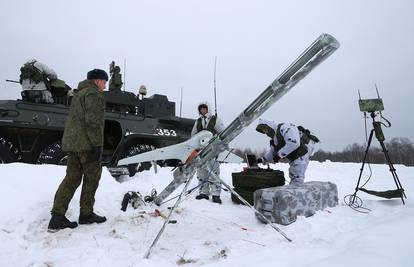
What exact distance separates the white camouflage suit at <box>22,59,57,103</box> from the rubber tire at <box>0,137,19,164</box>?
141 cm

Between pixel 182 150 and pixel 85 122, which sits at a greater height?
pixel 85 122

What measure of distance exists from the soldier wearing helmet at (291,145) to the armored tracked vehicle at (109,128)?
3.44 meters

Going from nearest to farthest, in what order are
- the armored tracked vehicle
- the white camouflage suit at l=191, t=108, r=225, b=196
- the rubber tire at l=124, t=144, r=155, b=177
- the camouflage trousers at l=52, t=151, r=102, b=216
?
the camouflage trousers at l=52, t=151, r=102, b=216, the white camouflage suit at l=191, t=108, r=225, b=196, the armored tracked vehicle, the rubber tire at l=124, t=144, r=155, b=177

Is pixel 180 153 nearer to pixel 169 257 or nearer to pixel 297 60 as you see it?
pixel 169 257

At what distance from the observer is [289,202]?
13.9 feet

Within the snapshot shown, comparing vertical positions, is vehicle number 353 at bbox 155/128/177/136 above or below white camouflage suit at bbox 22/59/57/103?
below

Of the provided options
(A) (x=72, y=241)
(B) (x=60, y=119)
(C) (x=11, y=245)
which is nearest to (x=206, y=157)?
(A) (x=72, y=241)

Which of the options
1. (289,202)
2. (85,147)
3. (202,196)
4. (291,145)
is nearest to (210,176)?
(202,196)

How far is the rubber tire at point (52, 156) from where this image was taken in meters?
7.15

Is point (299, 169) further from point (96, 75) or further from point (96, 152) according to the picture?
point (96, 75)

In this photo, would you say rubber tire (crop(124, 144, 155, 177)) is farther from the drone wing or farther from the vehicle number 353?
the drone wing

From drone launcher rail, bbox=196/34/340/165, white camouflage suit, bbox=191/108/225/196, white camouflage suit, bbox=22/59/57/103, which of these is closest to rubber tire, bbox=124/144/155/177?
white camouflage suit, bbox=191/108/225/196

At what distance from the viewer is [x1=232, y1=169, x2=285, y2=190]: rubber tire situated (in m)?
5.51

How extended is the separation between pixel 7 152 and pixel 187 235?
532 centimetres
